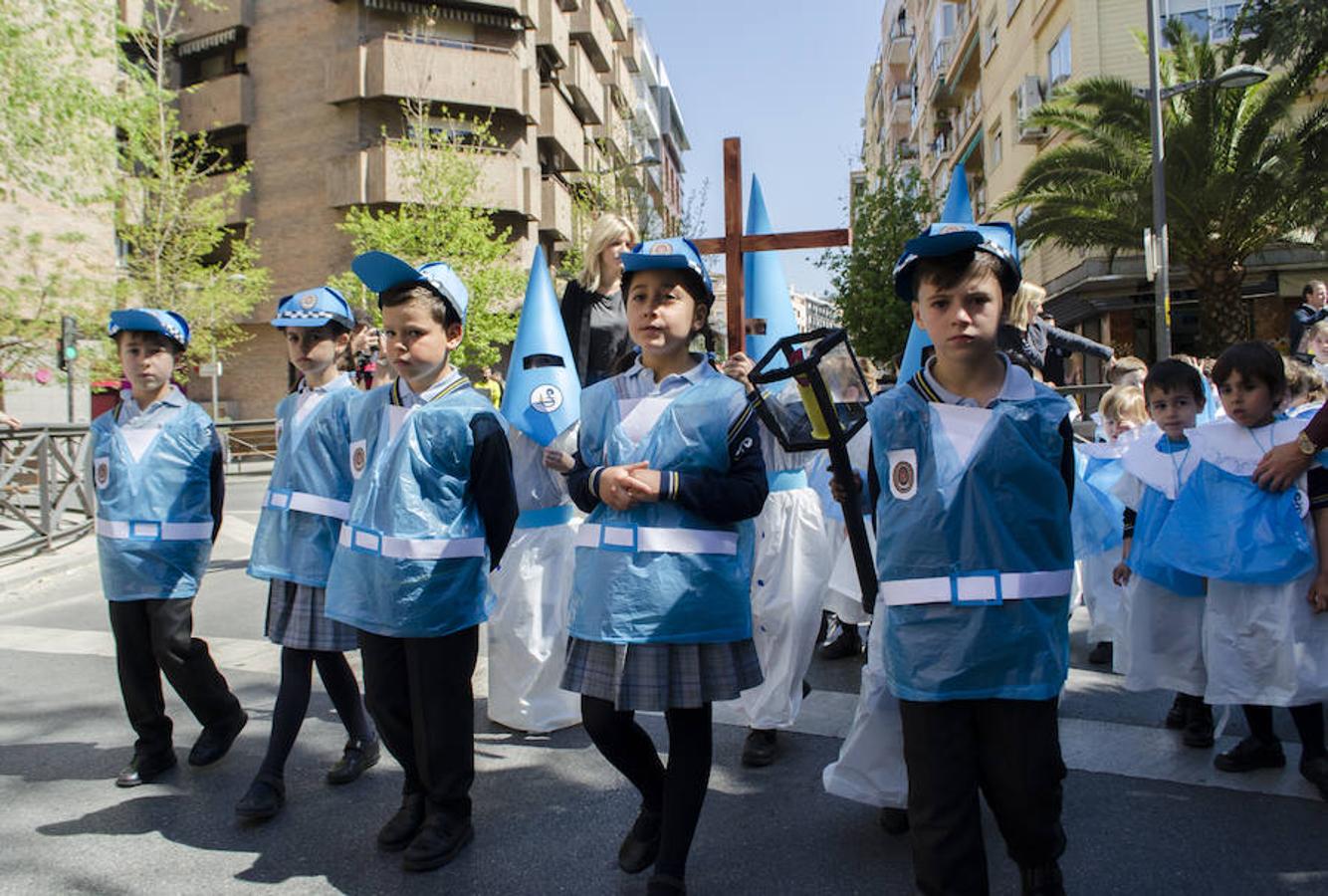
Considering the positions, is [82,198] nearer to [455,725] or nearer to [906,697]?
[455,725]

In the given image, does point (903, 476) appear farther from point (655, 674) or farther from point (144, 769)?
point (144, 769)

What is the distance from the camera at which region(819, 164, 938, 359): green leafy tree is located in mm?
28344

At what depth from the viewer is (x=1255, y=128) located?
1658cm

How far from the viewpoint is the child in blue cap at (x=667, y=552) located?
2742 mm

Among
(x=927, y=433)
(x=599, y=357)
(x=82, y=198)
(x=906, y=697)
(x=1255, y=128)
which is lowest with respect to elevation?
(x=906, y=697)

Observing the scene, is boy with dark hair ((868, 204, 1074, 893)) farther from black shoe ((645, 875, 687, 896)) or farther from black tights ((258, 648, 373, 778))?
black tights ((258, 648, 373, 778))

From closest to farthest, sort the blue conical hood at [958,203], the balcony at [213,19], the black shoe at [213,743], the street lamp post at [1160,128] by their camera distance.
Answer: the black shoe at [213,743] → the blue conical hood at [958,203] → the street lamp post at [1160,128] → the balcony at [213,19]

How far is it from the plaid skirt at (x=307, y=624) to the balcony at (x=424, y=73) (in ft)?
96.0

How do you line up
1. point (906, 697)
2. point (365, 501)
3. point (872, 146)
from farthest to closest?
point (872, 146) < point (365, 501) < point (906, 697)

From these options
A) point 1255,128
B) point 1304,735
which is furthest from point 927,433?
point 1255,128

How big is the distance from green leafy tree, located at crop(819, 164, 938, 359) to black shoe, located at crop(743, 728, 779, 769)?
24.5 m

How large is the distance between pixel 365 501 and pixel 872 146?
2749 inches

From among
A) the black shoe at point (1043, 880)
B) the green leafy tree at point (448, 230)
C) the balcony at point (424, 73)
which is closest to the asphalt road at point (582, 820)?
the black shoe at point (1043, 880)

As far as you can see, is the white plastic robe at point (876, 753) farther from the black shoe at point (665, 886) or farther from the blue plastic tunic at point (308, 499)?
the blue plastic tunic at point (308, 499)
